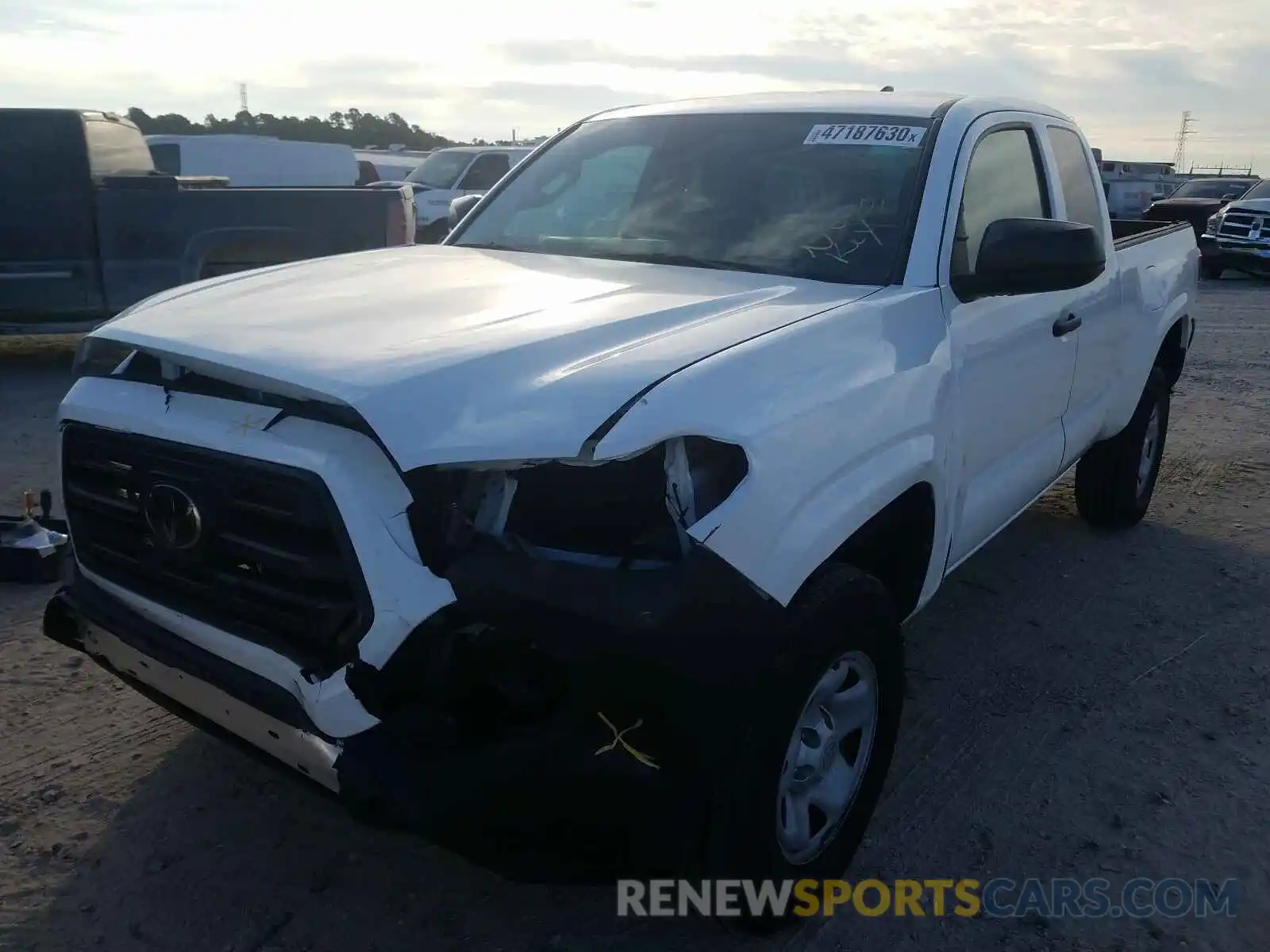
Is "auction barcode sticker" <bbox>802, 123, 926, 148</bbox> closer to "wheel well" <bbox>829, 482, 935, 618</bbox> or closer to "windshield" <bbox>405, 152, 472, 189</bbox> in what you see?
"wheel well" <bbox>829, 482, 935, 618</bbox>

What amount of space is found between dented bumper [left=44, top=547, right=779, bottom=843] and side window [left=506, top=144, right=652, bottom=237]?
1.89 m

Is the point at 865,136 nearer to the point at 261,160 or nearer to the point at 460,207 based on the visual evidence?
the point at 460,207

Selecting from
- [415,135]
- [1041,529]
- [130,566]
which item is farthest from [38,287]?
[415,135]

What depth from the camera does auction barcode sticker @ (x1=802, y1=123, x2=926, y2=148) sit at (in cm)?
347

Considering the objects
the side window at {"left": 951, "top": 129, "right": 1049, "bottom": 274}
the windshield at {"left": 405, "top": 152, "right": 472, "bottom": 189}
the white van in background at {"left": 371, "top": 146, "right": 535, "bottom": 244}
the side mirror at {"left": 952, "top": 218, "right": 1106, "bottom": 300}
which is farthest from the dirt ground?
the windshield at {"left": 405, "top": 152, "right": 472, "bottom": 189}

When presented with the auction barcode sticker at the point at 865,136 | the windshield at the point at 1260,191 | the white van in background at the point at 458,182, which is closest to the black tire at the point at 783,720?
the auction barcode sticker at the point at 865,136

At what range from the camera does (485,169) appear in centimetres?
1642

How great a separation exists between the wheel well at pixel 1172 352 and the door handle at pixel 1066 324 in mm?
1671

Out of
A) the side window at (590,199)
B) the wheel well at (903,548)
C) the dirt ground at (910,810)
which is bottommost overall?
the dirt ground at (910,810)

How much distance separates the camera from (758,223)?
345 centimetres

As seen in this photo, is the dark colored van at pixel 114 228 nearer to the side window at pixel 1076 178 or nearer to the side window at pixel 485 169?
the side window at pixel 1076 178

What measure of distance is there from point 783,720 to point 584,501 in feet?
1.95

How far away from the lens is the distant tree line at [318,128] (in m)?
46.8

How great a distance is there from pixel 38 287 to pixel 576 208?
5547 millimetres
